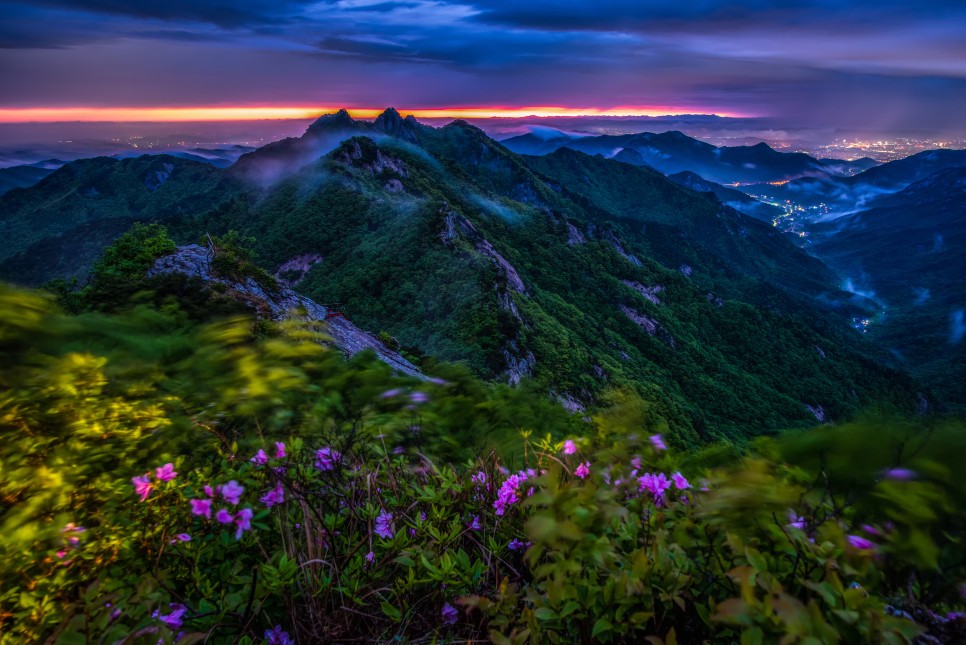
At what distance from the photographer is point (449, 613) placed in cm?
230

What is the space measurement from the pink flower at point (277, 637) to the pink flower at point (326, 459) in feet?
3.00

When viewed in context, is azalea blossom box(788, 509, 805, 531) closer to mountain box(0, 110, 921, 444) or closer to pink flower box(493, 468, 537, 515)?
pink flower box(493, 468, 537, 515)

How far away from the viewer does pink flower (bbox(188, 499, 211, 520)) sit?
2.37m

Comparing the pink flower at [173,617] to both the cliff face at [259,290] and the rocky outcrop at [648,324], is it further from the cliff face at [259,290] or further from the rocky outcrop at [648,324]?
the rocky outcrop at [648,324]

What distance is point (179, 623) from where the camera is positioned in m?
1.95

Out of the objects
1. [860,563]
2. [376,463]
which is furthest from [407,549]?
[860,563]

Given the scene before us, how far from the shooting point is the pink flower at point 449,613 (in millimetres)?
2289

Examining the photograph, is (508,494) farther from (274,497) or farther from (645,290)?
(645,290)

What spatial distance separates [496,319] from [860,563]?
3757cm

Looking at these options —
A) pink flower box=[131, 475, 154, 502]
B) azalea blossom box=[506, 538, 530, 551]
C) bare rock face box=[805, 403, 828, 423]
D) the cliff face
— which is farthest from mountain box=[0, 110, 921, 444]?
the cliff face

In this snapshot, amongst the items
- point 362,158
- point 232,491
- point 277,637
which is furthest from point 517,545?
point 362,158

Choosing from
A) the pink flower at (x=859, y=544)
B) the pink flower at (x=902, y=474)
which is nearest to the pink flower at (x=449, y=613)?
the pink flower at (x=859, y=544)

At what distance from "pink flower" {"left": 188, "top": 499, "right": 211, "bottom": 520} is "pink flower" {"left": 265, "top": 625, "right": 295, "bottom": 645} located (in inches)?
26.2

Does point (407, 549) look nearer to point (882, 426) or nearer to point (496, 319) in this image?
point (882, 426)
